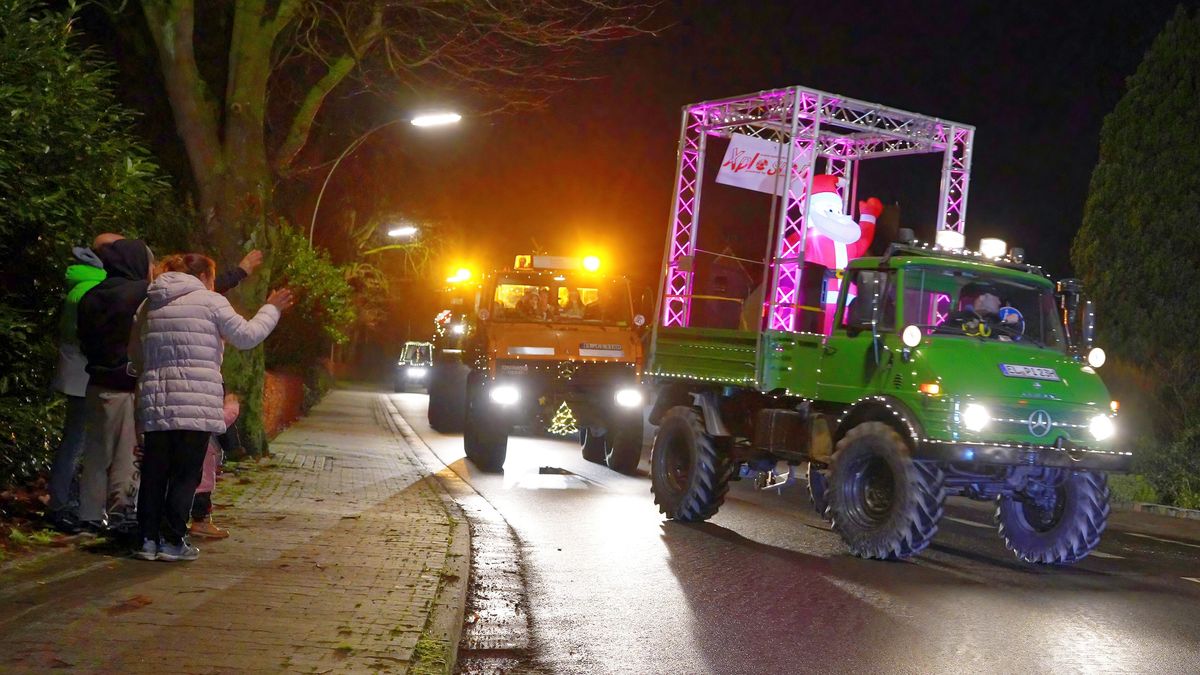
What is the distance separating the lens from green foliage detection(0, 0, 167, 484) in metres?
8.68

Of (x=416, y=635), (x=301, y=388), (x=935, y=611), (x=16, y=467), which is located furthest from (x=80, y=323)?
(x=301, y=388)

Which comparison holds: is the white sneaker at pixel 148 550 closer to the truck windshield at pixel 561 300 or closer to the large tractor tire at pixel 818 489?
the large tractor tire at pixel 818 489

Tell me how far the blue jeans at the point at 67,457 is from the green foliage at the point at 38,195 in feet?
0.85

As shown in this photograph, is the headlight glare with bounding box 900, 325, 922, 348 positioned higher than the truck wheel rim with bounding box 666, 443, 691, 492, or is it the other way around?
the headlight glare with bounding box 900, 325, 922, 348

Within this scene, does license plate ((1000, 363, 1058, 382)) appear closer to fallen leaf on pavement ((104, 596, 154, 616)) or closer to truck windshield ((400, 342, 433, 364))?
fallen leaf on pavement ((104, 596, 154, 616))

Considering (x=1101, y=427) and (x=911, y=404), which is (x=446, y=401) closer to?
(x=911, y=404)

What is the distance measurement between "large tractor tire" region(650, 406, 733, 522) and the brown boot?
5.08 metres

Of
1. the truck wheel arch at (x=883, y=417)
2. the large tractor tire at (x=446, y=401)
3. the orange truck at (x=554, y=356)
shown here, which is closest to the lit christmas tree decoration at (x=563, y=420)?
the orange truck at (x=554, y=356)

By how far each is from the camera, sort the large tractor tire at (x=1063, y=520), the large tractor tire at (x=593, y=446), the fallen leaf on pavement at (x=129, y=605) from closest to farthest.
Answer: the fallen leaf on pavement at (x=129, y=605), the large tractor tire at (x=1063, y=520), the large tractor tire at (x=593, y=446)

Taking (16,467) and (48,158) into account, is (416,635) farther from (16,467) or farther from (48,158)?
(48,158)

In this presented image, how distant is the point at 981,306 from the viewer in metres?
11.7

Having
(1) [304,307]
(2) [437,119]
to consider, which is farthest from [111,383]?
(1) [304,307]

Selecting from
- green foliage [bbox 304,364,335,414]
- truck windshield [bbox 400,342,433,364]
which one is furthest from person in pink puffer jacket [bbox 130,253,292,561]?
truck windshield [bbox 400,342,433,364]

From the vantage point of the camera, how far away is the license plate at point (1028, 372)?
10.9 metres
